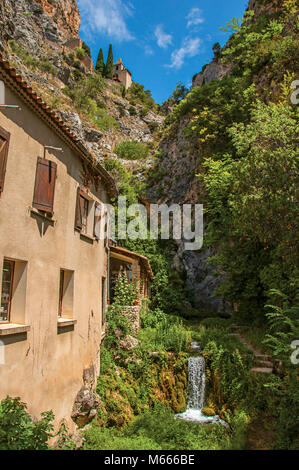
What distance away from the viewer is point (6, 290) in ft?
21.9

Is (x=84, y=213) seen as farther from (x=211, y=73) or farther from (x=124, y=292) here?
(x=211, y=73)

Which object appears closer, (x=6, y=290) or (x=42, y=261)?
(x=6, y=290)

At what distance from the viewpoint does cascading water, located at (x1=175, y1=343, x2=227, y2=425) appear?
11709 millimetres

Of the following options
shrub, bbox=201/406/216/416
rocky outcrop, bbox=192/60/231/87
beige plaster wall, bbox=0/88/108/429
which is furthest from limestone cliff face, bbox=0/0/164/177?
shrub, bbox=201/406/216/416

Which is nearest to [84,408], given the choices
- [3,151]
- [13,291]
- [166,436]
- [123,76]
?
[166,436]

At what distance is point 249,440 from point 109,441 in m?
4.07

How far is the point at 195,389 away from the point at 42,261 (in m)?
8.79

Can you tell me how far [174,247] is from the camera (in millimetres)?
26203

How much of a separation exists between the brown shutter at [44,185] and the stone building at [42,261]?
0.03 m

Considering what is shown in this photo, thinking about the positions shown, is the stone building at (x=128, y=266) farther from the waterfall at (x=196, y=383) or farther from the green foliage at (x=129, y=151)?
the green foliage at (x=129, y=151)

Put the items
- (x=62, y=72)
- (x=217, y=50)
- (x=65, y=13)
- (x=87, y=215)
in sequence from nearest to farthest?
(x=87, y=215)
(x=217, y=50)
(x=62, y=72)
(x=65, y=13)

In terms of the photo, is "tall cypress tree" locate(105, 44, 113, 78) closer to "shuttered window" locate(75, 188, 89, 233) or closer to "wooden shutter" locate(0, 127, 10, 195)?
"shuttered window" locate(75, 188, 89, 233)

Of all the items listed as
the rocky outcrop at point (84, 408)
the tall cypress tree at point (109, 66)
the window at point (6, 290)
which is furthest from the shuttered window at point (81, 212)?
the tall cypress tree at point (109, 66)

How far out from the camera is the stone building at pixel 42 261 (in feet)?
20.9
